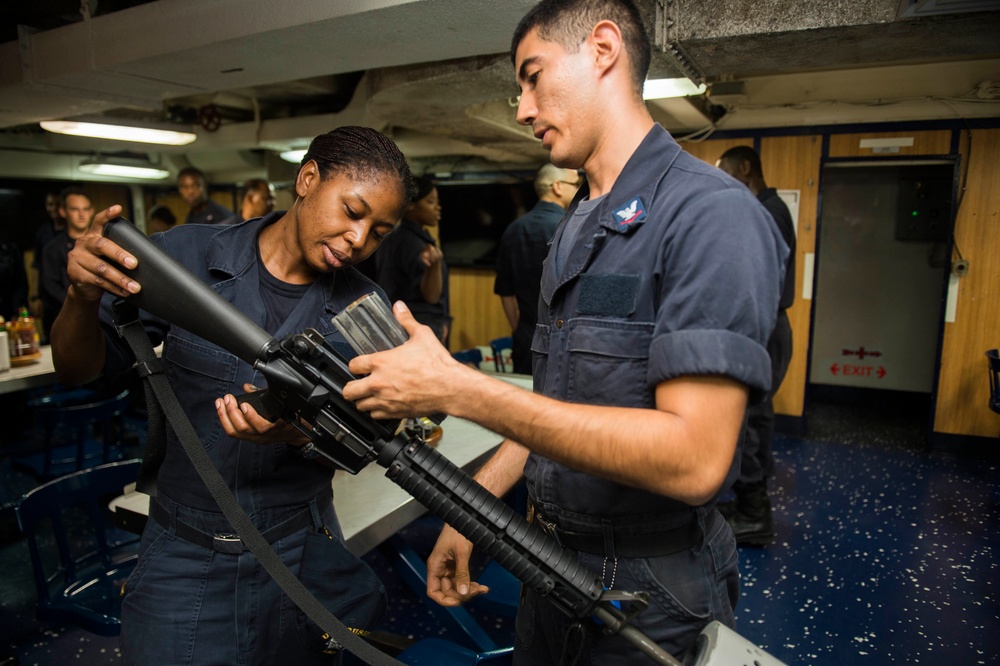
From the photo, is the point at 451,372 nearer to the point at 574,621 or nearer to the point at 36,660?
the point at 574,621

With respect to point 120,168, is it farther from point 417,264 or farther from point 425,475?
point 425,475

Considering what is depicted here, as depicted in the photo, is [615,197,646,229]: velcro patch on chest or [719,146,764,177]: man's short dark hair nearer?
[615,197,646,229]: velcro patch on chest

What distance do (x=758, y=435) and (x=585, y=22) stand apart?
110 inches

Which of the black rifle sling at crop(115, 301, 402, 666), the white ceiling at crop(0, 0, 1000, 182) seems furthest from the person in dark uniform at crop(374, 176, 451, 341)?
the black rifle sling at crop(115, 301, 402, 666)

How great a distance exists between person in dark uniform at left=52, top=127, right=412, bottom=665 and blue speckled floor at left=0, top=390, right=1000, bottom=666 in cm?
146

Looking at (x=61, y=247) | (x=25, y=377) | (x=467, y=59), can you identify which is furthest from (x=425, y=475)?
(x=61, y=247)

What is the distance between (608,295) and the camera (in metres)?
1.00

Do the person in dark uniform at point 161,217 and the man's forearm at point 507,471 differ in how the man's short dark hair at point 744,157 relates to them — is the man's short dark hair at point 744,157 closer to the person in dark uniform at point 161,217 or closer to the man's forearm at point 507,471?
the man's forearm at point 507,471

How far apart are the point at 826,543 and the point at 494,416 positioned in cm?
326

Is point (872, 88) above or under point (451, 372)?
above

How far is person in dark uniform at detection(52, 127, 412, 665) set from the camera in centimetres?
125

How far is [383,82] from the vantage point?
3.62 meters

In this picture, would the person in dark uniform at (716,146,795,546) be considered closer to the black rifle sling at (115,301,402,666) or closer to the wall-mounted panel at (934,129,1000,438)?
the wall-mounted panel at (934,129,1000,438)

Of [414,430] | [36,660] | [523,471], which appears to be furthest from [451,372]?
[36,660]
